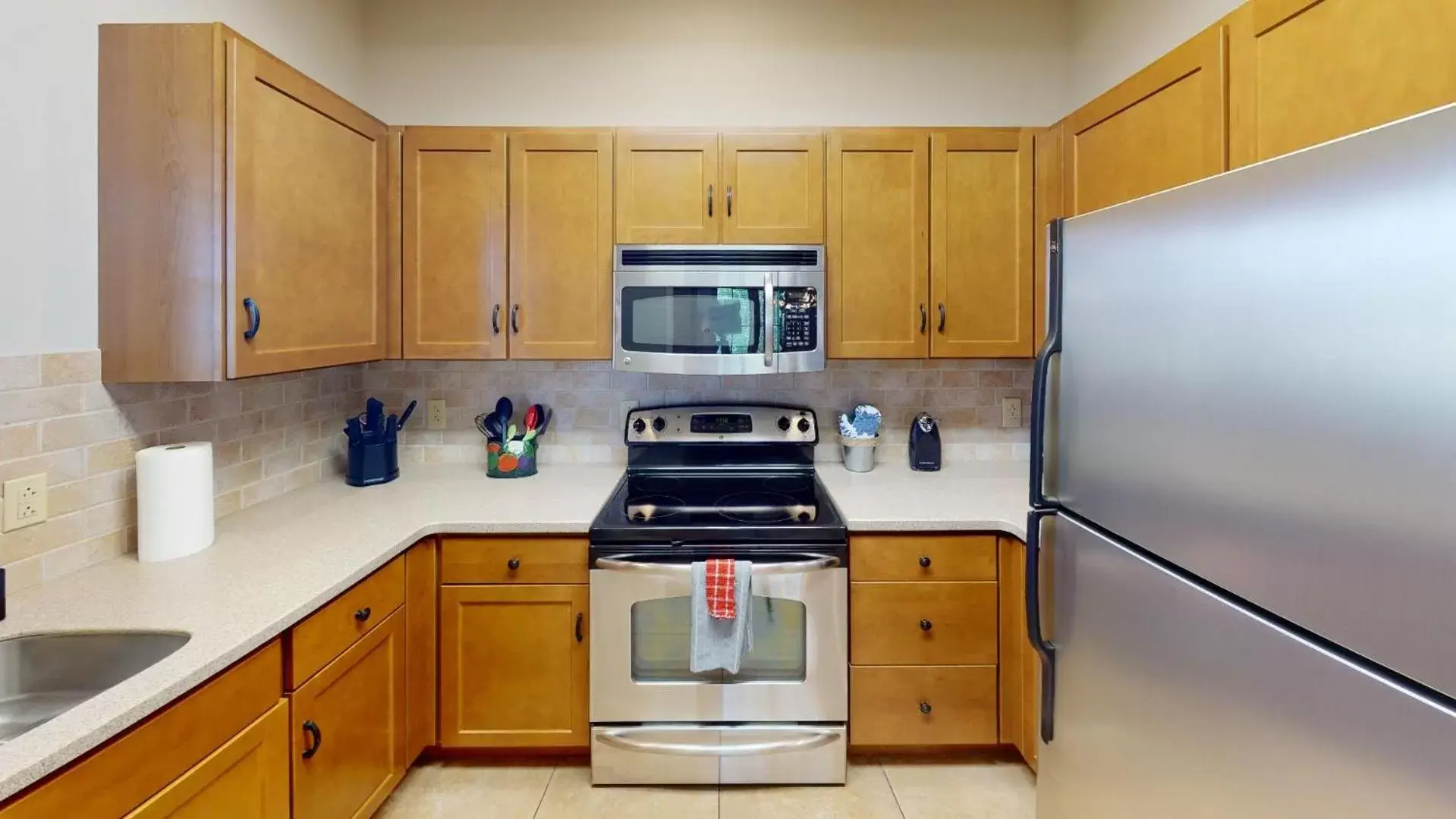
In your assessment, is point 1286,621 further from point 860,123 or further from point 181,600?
point 860,123

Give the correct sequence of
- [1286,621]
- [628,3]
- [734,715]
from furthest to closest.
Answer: [628,3] → [734,715] → [1286,621]

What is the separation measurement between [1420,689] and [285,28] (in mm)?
2909

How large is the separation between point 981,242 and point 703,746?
6.07ft

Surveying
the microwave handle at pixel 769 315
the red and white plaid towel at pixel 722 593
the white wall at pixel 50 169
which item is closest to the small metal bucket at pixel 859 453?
the microwave handle at pixel 769 315

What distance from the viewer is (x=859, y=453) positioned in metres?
2.67

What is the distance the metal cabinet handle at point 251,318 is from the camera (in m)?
1.67

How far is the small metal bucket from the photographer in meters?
2.65

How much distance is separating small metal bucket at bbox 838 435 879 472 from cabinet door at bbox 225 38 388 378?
1.66 meters

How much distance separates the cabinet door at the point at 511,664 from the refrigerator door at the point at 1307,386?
60.9 inches

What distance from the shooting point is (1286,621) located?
0.86 meters

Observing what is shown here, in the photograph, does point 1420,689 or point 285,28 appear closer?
point 1420,689

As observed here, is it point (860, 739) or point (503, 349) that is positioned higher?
point (503, 349)

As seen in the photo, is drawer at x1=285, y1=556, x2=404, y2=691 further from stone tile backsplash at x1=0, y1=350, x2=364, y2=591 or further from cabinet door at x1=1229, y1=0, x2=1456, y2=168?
cabinet door at x1=1229, y1=0, x2=1456, y2=168

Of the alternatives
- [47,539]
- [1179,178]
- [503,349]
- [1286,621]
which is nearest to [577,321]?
[503,349]
